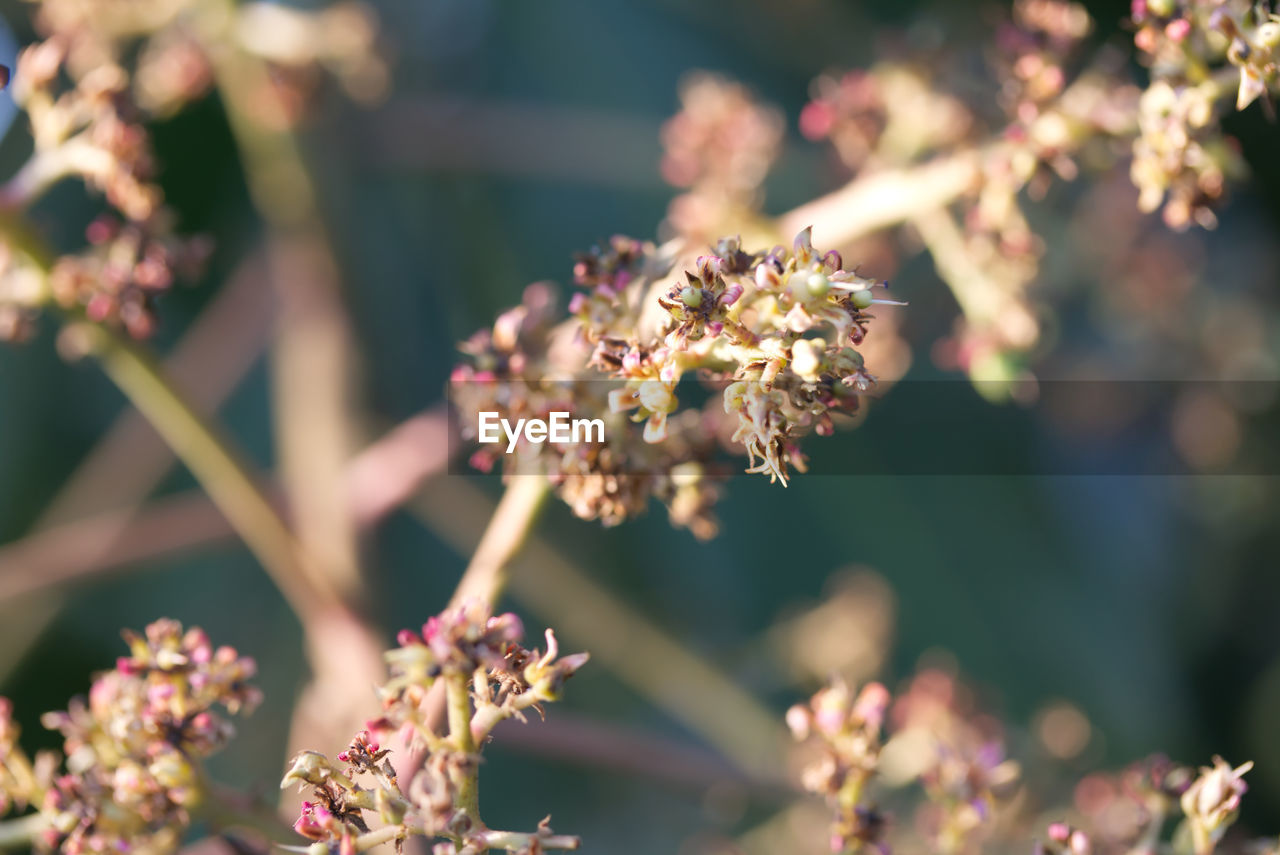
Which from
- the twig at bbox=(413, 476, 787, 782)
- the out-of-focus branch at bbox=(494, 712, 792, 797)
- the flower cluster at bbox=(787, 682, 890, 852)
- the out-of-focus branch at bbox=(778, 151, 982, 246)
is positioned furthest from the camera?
the twig at bbox=(413, 476, 787, 782)

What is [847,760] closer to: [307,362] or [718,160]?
[718,160]

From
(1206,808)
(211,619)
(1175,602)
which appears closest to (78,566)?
(211,619)

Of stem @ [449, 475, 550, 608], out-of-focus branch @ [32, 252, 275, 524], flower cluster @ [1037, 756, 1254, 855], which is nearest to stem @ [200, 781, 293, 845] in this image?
stem @ [449, 475, 550, 608]

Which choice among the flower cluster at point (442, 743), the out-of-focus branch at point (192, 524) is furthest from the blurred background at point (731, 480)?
the flower cluster at point (442, 743)

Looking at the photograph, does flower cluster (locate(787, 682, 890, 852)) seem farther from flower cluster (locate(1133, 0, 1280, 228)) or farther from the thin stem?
flower cluster (locate(1133, 0, 1280, 228))

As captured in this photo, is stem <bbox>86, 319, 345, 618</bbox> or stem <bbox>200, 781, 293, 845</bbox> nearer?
stem <bbox>200, 781, 293, 845</bbox>

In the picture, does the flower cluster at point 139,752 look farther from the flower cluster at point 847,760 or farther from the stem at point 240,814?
the flower cluster at point 847,760

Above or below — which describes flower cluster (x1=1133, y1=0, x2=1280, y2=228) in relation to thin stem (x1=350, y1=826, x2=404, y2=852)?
above

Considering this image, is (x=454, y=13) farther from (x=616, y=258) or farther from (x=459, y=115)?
(x=616, y=258)
